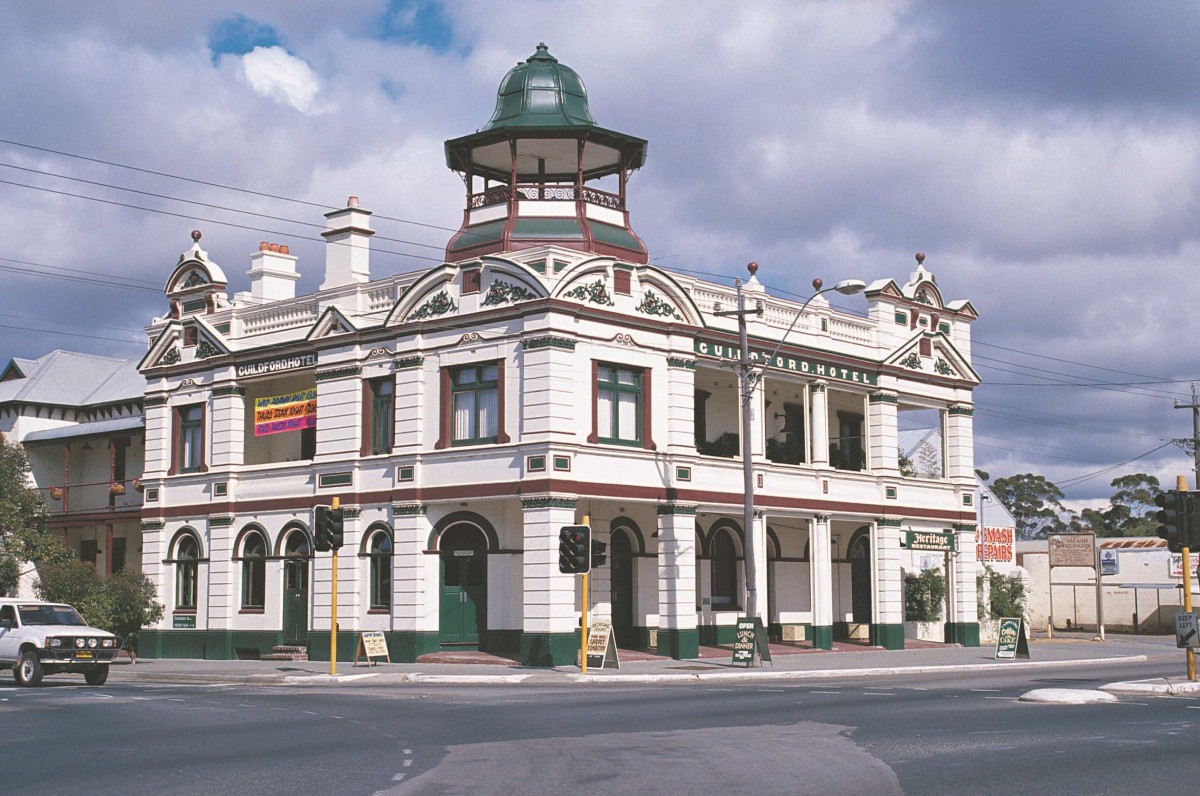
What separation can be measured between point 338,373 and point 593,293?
8176 mm

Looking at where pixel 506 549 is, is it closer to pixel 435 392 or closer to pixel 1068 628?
pixel 435 392

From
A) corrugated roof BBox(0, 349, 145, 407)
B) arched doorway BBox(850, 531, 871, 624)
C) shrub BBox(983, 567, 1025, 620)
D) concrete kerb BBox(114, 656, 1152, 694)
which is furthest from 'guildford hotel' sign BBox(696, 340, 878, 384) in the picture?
corrugated roof BBox(0, 349, 145, 407)

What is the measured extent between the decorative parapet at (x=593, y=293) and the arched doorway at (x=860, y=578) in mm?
14932

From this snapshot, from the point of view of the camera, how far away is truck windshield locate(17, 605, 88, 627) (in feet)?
98.5

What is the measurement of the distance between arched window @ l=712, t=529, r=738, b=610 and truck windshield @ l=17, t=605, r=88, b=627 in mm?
18132

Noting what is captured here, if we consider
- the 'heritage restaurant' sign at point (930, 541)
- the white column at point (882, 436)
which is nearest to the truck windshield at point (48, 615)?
the white column at point (882, 436)

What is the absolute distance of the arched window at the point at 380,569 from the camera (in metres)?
38.0

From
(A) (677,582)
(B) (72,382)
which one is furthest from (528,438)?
(B) (72,382)

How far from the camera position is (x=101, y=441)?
50.6 m

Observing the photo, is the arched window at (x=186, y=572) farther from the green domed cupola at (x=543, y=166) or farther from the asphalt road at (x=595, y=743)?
the asphalt road at (x=595, y=743)

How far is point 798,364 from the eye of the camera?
41938 millimetres

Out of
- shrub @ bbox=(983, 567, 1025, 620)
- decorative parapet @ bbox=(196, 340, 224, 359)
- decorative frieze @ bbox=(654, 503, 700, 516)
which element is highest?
decorative parapet @ bbox=(196, 340, 224, 359)

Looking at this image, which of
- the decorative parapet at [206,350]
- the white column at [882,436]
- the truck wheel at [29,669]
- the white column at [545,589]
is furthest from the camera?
the white column at [882,436]

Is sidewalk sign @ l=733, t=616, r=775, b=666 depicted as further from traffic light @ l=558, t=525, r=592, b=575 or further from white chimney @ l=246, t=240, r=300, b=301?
white chimney @ l=246, t=240, r=300, b=301
